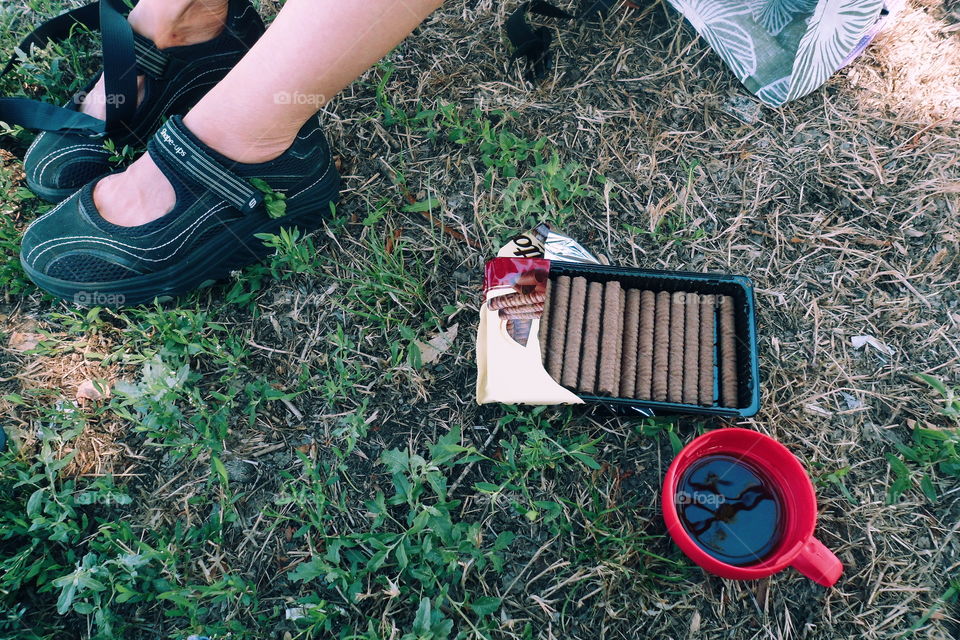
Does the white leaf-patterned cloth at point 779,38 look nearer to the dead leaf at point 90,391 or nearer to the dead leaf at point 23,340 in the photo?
the dead leaf at point 90,391

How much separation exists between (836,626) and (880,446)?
21.9 inches

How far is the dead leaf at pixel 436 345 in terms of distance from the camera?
6.01ft

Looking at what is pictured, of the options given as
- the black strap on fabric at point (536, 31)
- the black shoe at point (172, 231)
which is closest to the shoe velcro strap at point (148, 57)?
the black shoe at point (172, 231)

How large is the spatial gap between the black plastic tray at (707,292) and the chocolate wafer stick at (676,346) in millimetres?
37

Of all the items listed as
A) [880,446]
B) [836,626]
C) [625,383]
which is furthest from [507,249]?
[836,626]

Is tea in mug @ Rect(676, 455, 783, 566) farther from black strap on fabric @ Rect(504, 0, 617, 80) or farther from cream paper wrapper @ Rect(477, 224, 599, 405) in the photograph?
black strap on fabric @ Rect(504, 0, 617, 80)

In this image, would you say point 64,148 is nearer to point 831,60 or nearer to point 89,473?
point 89,473

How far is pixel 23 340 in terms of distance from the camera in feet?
6.37

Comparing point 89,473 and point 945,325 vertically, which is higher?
point 89,473

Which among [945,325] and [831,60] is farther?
[831,60]

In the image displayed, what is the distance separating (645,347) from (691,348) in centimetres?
→ 14

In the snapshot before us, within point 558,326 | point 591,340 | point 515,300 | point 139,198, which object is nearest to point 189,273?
point 139,198

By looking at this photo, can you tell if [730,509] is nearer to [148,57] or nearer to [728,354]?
[728,354]

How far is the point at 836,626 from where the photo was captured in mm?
1587
